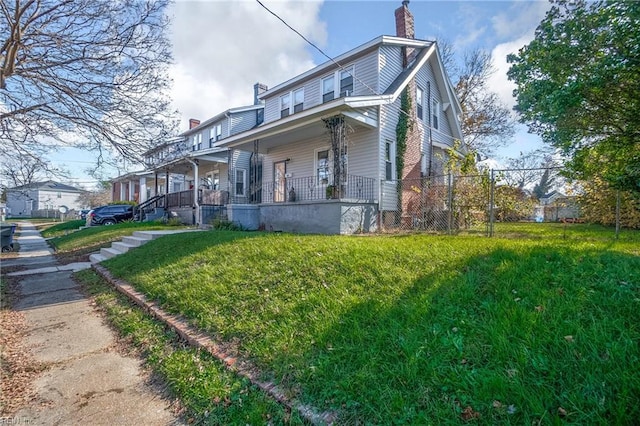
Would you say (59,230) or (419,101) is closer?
(419,101)

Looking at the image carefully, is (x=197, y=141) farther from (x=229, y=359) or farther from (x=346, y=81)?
(x=229, y=359)

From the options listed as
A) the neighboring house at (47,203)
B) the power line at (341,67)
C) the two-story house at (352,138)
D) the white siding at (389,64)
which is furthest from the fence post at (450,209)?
the neighboring house at (47,203)

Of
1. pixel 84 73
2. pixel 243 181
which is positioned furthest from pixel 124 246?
pixel 243 181

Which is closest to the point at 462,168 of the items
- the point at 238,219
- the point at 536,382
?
the point at 238,219

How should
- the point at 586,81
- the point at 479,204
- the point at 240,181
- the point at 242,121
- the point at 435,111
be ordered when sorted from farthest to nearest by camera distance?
the point at 242,121 < the point at 240,181 < the point at 435,111 < the point at 479,204 < the point at 586,81

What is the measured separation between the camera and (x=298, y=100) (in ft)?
46.2

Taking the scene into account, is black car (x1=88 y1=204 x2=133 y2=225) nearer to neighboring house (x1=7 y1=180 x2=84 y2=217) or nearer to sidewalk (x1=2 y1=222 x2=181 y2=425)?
sidewalk (x1=2 y1=222 x2=181 y2=425)

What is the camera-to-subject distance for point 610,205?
10.7 meters

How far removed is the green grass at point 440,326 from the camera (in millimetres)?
2070

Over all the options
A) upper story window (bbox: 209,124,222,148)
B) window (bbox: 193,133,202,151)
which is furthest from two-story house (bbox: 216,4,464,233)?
window (bbox: 193,133,202,151)

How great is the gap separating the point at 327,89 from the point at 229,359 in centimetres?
1185

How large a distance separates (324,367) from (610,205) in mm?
13163

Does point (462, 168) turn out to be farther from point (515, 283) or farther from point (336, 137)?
point (515, 283)

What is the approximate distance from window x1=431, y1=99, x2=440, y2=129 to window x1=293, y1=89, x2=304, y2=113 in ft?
20.1
